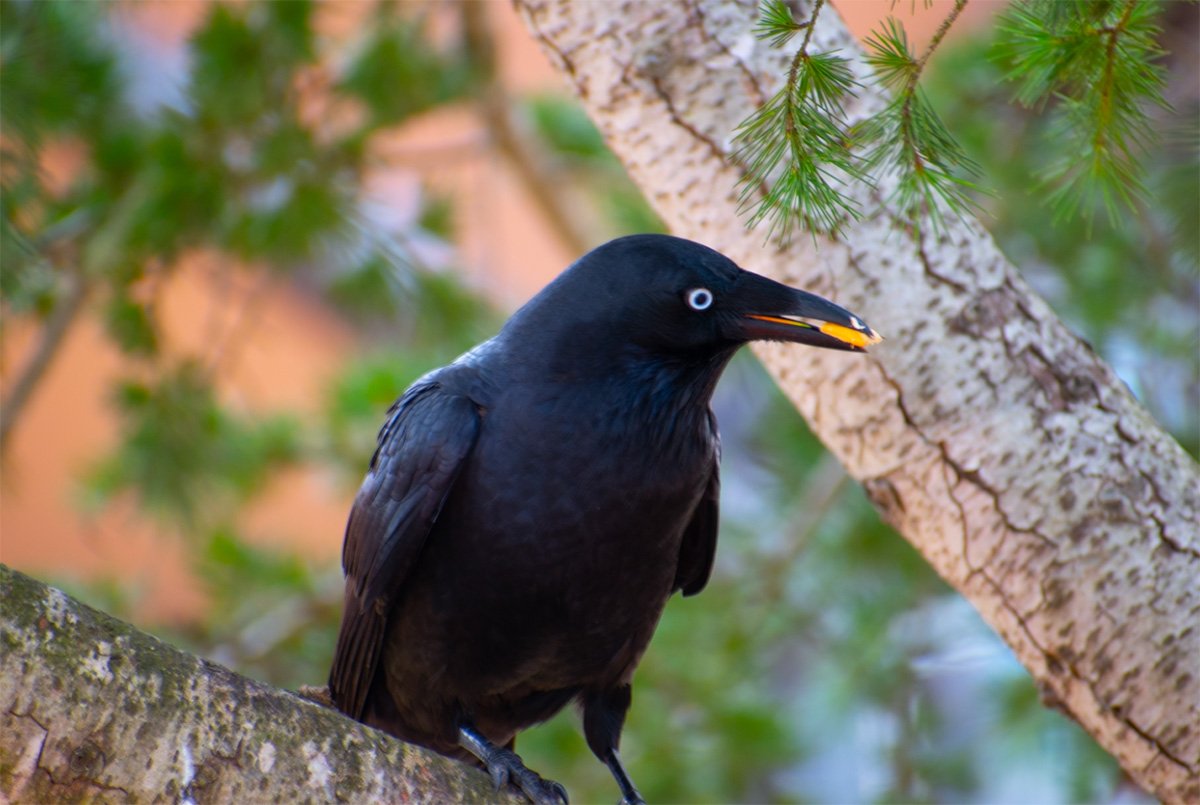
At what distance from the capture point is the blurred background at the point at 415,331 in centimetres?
315

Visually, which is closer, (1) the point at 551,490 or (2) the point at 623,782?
(1) the point at 551,490

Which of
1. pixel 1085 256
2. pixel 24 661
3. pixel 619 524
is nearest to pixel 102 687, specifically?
pixel 24 661

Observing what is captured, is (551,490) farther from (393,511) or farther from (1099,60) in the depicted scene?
(1099,60)

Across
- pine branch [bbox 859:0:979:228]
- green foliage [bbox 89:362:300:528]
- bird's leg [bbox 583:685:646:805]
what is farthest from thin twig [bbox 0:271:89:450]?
pine branch [bbox 859:0:979:228]

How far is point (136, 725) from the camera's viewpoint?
1411 mm

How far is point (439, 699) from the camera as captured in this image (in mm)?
2256

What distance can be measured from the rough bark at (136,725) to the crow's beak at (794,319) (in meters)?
0.91

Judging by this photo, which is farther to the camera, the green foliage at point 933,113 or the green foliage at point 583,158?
the green foliage at point 583,158

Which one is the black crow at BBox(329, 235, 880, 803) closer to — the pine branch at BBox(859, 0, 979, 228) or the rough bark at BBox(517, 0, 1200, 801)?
the rough bark at BBox(517, 0, 1200, 801)

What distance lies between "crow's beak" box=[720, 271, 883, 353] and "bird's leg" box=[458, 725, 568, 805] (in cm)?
81

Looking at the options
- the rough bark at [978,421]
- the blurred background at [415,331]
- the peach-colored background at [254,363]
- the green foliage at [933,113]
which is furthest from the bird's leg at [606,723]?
the peach-colored background at [254,363]

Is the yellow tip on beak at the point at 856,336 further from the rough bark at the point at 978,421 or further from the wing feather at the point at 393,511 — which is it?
the wing feather at the point at 393,511

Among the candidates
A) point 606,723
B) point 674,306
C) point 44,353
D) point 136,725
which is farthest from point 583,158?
point 136,725

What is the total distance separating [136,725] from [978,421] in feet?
4.44
